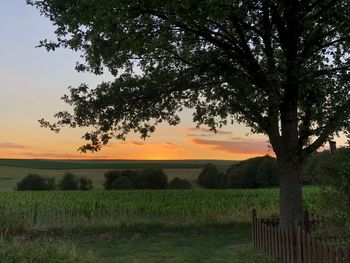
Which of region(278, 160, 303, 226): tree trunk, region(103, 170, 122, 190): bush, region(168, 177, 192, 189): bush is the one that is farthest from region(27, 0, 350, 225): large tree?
region(103, 170, 122, 190): bush

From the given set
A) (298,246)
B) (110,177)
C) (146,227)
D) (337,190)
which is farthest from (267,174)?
(337,190)

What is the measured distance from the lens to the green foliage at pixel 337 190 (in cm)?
898

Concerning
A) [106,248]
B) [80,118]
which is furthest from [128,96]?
[106,248]

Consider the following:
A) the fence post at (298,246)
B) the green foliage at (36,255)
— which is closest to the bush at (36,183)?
the green foliage at (36,255)

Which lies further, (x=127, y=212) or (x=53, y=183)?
(x=53, y=183)

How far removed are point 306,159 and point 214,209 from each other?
955 cm

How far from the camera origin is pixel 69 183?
62.0 metres

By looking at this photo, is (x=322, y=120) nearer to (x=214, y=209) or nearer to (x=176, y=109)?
(x=176, y=109)

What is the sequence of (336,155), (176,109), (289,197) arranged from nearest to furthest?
(336,155), (289,197), (176,109)

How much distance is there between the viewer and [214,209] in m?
24.8

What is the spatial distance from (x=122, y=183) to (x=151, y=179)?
345 centimetres

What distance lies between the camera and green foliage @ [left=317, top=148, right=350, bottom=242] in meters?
8.98

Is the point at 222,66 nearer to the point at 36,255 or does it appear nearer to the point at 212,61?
the point at 212,61

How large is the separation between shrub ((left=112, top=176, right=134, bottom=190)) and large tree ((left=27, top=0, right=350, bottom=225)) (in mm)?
39441
